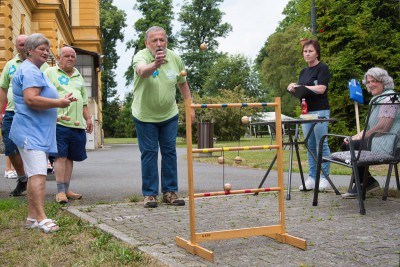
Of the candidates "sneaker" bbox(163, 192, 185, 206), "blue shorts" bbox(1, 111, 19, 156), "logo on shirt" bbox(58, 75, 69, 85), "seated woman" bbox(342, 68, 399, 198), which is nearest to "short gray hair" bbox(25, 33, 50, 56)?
"logo on shirt" bbox(58, 75, 69, 85)

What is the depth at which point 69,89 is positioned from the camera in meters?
7.51

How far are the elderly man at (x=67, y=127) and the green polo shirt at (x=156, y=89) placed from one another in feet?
3.05

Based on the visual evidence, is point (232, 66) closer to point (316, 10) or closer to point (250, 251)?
point (316, 10)

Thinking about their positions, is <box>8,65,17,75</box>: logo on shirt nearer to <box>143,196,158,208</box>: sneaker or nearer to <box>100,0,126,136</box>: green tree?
<box>143,196,158,208</box>: sneaker

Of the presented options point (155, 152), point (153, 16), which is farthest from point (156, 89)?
point (153, 16)

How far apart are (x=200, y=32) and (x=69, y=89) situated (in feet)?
182

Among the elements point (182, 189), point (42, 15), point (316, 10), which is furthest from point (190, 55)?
point (182, 189)

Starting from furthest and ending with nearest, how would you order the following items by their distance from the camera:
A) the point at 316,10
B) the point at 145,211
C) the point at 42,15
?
the point at 42,15 < the point at 316,10 < the point at 145,211

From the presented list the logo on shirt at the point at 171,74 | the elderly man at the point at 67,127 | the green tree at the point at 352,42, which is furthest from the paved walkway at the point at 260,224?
the green tree at the point at 352,42

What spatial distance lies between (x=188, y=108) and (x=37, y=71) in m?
1.85

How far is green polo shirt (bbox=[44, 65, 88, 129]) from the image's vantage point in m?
7.42

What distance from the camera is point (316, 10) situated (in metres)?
17.2

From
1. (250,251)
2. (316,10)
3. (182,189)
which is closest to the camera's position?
(250,251)

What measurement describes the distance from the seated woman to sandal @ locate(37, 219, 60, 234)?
3381 mm
